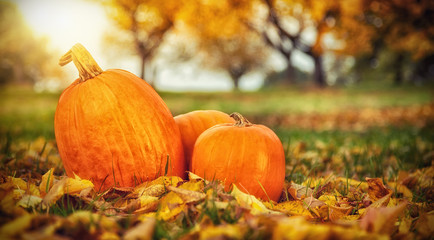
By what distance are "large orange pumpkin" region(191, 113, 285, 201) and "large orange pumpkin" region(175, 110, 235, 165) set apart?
0.33 metres

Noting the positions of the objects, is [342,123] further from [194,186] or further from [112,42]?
[112,42]

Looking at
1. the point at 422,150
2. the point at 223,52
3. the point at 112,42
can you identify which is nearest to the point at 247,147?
the point at 422,150

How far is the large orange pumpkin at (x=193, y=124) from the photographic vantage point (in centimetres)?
231

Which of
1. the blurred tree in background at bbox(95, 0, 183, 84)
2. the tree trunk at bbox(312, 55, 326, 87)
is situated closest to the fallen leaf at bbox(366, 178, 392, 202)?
the blurred tree in background at bbox(95, 0, 183, 84)

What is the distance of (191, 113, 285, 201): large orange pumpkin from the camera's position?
1.90 meters

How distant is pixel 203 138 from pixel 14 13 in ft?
139

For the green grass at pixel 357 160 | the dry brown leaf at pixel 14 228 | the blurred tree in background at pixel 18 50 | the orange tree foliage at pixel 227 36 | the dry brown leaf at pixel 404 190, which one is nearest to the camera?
the dry brown leaf at pixel 14 228

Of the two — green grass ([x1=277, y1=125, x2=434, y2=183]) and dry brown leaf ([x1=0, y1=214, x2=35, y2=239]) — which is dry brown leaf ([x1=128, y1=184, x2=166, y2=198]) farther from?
green grass ([x1=277, y1=125, x2=434, y2=183])

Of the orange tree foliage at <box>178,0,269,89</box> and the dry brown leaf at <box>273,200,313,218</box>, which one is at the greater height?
the orange tree foliage at <box>178,0,269,89</box>

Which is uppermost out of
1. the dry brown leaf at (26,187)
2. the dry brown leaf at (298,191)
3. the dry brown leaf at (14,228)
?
the dry brown leaf at (14,228)

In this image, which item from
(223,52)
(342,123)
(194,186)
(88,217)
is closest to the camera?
(88,217)

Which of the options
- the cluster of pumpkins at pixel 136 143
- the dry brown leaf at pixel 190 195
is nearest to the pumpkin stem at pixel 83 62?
the cluster of pumpkins at pixel 136 143

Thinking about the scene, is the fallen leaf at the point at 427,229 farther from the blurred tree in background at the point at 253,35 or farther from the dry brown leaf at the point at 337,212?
the blurred tree in background at the point at 253,35

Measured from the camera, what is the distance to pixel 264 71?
177 feet
